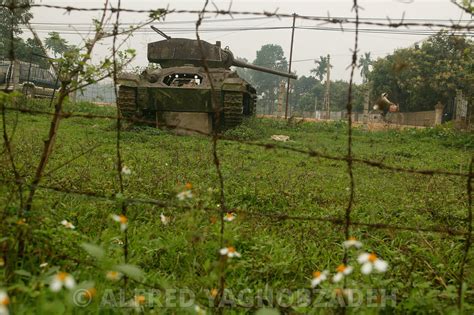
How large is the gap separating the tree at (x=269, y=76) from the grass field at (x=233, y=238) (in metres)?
68.1

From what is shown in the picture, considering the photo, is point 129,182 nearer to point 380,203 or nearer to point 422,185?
point 380,203

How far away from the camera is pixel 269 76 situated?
3177 inches

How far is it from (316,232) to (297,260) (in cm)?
73

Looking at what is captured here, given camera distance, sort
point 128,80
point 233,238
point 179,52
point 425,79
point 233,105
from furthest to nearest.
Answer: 1. point 425,79
2. point 179,52
3. point 233,105
4. point 128,80
5. point 233,238

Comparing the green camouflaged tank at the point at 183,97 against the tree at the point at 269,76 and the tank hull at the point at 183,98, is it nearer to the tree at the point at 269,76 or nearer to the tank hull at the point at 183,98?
the tank hull at the point at 183,98

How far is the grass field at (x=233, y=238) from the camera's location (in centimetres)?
228

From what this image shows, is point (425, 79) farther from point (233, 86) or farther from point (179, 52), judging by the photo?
point (233, 86)

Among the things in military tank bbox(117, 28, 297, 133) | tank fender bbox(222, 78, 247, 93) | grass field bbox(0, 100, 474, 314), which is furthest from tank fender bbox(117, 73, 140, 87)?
grass field bbox(0, 100, 474, 314)

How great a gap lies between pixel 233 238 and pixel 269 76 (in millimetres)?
79078

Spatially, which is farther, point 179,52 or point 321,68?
point 321,68

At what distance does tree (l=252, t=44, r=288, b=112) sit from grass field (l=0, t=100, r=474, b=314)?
68114mm

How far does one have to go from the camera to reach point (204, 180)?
5781 mm

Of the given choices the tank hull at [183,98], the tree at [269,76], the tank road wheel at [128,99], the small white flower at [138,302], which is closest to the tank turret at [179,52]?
the tank hull at [183,98]

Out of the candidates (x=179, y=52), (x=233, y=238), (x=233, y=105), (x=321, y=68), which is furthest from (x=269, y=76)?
(x=233, y=238)
